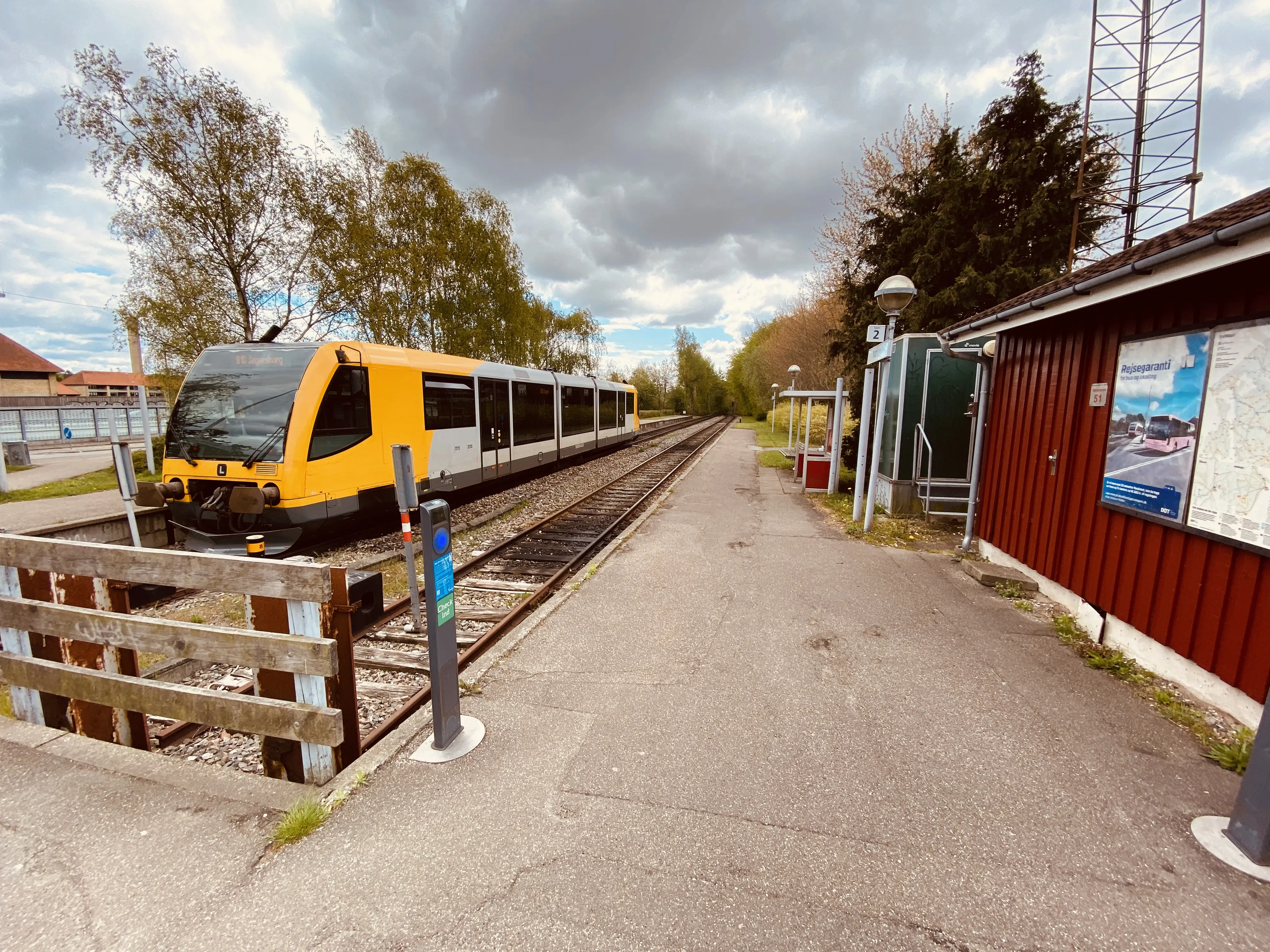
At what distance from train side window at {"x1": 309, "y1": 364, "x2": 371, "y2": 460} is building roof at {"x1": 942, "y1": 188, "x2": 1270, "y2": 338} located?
7680mm

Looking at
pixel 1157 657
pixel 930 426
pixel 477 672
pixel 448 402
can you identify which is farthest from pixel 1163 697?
pixel 448 402

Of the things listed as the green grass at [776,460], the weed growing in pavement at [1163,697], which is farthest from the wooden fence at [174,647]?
the green grass at [776,460]

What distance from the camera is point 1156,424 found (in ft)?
12.9

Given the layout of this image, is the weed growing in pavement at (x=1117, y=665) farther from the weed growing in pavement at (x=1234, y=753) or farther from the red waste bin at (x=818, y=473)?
the red waste bin at (x=818, y=473)

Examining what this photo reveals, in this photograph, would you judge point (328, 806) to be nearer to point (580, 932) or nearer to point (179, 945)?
point (179, 945)

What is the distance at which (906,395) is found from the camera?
920 cm

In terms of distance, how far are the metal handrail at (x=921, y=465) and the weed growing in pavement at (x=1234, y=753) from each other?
18.3 feet

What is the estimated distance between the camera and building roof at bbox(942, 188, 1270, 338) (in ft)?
9.58

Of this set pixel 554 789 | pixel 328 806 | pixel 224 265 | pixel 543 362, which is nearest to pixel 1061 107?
pixel 554 789

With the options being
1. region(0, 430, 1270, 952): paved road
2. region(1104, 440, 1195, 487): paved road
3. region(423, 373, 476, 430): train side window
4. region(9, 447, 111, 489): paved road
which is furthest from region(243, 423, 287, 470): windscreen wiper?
region(9, 447, 111, 489): paved road

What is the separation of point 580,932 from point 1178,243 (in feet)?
16.4

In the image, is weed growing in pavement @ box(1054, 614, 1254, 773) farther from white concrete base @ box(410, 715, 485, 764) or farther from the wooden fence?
the wooden fence

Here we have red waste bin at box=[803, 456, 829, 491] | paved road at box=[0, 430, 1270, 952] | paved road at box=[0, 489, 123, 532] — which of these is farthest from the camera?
red waste bin at box=[803, 456, 829, 491]

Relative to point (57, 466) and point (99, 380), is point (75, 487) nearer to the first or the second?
point (57, 466)
